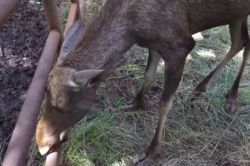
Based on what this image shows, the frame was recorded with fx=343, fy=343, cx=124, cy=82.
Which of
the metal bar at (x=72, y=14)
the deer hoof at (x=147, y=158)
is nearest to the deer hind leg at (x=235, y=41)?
the deer hoof at (x=147, y=158)

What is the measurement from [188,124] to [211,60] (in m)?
1.28

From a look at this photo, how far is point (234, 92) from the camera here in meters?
4.07

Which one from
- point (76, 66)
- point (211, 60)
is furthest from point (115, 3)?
point (211, 60)

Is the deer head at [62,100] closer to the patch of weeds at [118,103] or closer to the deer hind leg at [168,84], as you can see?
the deer hind leg at [168,84]

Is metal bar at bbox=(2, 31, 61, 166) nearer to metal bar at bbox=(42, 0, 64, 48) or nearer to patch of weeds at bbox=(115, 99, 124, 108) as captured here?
metal bar at bbox=(42, 0, 64, 48)

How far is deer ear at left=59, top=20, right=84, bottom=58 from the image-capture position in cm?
274

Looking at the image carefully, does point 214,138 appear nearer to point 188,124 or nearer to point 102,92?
point 188,124

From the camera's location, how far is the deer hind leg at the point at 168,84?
2951mm

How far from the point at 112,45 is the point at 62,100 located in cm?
62

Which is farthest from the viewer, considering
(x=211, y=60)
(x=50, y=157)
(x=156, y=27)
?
(x=211, y=60)

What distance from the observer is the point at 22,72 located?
395 cm

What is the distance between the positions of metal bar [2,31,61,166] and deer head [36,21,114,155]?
120 mm

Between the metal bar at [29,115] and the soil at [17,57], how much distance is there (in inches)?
33.2

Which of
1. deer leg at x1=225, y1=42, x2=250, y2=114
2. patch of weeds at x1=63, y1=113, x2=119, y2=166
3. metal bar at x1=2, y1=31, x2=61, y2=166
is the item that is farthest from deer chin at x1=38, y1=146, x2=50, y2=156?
deer leg at x1=225, y1=42, x2=250, y2=114
